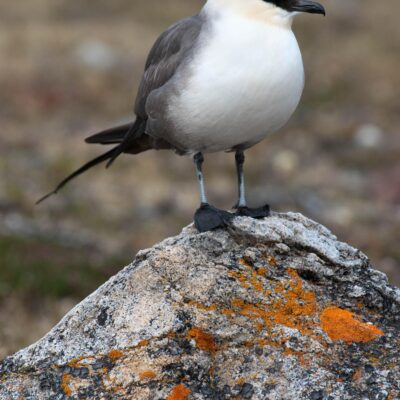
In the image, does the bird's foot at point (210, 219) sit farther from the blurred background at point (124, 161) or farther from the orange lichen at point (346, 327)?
the blurred background at point (124, 161)

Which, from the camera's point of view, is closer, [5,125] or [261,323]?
[261,323]

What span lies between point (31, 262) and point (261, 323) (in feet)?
16.4

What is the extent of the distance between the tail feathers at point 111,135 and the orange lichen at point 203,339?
6.41 ft

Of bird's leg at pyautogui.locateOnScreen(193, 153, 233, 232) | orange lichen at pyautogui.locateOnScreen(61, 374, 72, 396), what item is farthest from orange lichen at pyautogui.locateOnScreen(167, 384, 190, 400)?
bird's leg at pyautogui.locateOnScreen(193, 153, 233, 232)

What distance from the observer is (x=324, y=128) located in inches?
624

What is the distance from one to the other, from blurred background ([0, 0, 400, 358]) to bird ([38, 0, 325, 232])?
2.11m

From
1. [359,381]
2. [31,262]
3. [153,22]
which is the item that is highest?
[359,381]

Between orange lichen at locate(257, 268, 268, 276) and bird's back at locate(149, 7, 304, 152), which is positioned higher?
bird's back at locate(149, 7, 304, 152)

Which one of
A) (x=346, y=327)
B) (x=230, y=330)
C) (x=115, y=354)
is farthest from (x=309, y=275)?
(x=115, y=354)

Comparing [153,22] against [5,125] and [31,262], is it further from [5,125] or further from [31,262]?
[31,262]

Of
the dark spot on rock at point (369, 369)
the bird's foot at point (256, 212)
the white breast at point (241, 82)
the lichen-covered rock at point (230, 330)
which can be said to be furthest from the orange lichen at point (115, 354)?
the white breast at point (241, 82)

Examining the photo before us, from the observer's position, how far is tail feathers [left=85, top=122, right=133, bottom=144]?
5.54 metres

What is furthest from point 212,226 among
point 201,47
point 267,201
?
point 267,201

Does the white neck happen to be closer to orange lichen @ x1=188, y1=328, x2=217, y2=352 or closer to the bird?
the bird
